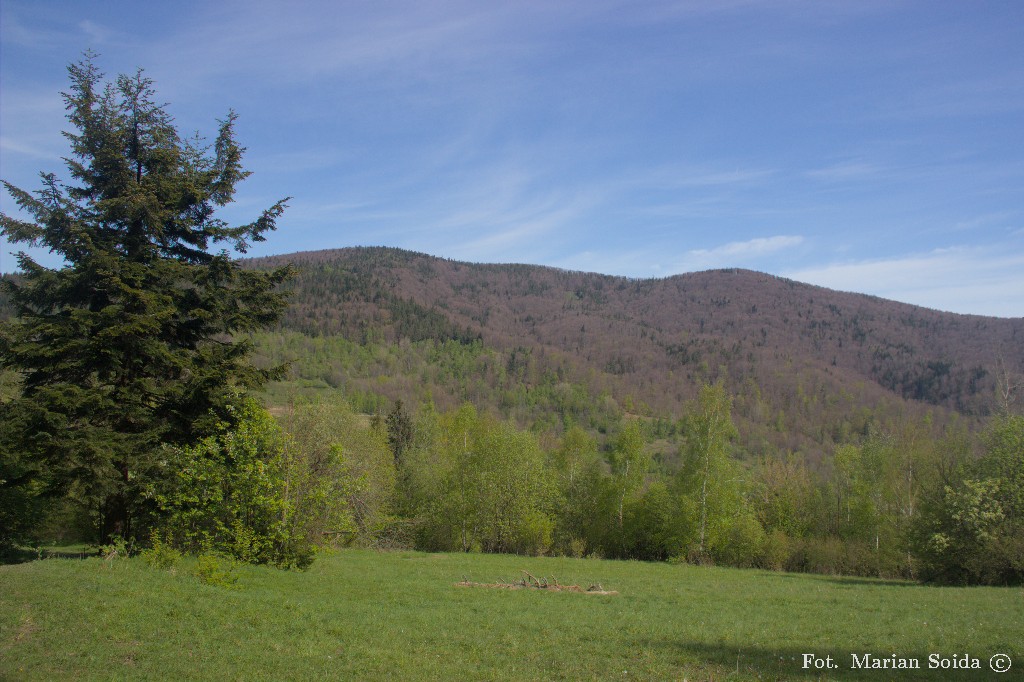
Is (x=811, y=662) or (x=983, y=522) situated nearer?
(x=811, y=662)

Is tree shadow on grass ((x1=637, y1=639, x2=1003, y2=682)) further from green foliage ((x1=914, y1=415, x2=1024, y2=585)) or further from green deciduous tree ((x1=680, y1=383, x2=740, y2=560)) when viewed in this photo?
green deciduous tree ((x1=680, y1=383, x2=740, y2=560))

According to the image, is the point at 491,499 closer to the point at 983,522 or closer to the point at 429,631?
the point at 983,522

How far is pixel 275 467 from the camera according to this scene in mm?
19641

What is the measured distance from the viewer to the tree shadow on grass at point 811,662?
36.1 feet

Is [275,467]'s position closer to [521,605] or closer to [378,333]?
[521,605]

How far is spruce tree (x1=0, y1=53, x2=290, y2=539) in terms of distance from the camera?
17844 millimetres

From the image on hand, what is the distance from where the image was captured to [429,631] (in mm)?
→ 13859

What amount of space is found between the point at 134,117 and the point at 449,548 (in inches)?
1407

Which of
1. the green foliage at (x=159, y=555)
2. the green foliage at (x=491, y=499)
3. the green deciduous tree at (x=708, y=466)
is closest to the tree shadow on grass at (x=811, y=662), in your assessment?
the green foliage at (x=159, y=555)

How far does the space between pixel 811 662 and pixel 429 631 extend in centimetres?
799

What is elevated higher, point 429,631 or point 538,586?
point 429,631

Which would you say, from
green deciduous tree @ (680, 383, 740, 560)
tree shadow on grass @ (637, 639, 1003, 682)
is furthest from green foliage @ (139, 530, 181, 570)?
green deciduous tree @ (680, 383, 740, 560)

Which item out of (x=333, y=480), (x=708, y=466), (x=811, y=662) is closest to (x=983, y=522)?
(x=708, y=466)

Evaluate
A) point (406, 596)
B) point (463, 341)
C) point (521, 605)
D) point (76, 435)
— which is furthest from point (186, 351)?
point (463, 341)
